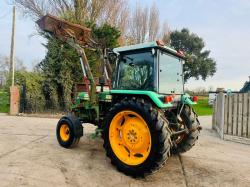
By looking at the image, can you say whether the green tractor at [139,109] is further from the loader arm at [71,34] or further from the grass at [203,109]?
the grass at [203,109]

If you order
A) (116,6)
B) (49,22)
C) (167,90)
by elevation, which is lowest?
(167,90)

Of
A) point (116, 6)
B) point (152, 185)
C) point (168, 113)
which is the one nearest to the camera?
point (152, 185)

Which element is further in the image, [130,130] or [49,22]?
[49,22]

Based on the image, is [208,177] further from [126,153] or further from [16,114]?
[16,114]

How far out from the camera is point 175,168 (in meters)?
4.29

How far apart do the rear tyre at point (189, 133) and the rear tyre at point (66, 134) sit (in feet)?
7.04

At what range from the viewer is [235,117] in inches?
288

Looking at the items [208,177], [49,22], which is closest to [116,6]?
[49,22]

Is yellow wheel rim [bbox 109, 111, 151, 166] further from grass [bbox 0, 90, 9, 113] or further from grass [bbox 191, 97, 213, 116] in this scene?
grass [bbox 191, 97, 213, 116]

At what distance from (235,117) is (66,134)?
16.5ft

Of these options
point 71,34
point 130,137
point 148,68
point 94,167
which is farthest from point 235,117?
point 71,34

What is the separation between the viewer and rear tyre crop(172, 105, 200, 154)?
4.91 meters

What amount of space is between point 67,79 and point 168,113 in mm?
8212

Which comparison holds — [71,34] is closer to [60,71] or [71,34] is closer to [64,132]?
[64,132]
